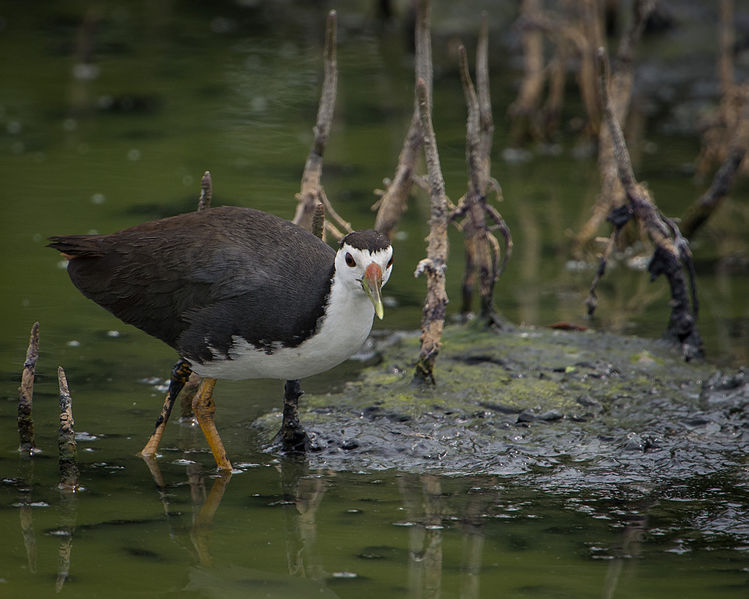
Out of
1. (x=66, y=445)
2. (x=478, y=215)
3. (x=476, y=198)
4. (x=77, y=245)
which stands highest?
(x=476, y=198)

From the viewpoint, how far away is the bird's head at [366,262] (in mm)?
5531

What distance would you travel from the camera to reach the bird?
18.7 feet

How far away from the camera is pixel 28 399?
6148 mm

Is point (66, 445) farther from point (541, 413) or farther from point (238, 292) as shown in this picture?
point (541, 413)

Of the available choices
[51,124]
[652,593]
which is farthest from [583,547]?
[51,124]

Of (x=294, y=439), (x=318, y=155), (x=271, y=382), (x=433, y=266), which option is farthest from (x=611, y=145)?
(x=294, y=439)

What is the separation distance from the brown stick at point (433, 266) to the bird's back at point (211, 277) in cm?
101

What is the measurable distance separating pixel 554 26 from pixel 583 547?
25.6ft

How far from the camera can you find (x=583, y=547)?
5484 millimetres

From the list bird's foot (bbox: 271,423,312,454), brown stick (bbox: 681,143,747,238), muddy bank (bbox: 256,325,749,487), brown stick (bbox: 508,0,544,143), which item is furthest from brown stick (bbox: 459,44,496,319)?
brown stick (bbox: 508,0,544,143)

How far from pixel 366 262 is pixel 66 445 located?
1.69 m

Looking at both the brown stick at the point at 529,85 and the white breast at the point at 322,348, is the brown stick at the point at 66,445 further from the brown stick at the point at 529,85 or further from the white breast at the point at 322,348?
the brown stick at the point at 529,85

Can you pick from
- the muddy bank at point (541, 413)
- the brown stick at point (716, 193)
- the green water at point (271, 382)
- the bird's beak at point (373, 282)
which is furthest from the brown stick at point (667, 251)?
the bird's beak at point (373, 282)

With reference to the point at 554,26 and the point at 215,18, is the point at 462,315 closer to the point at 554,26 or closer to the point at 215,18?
the point at 554,26
